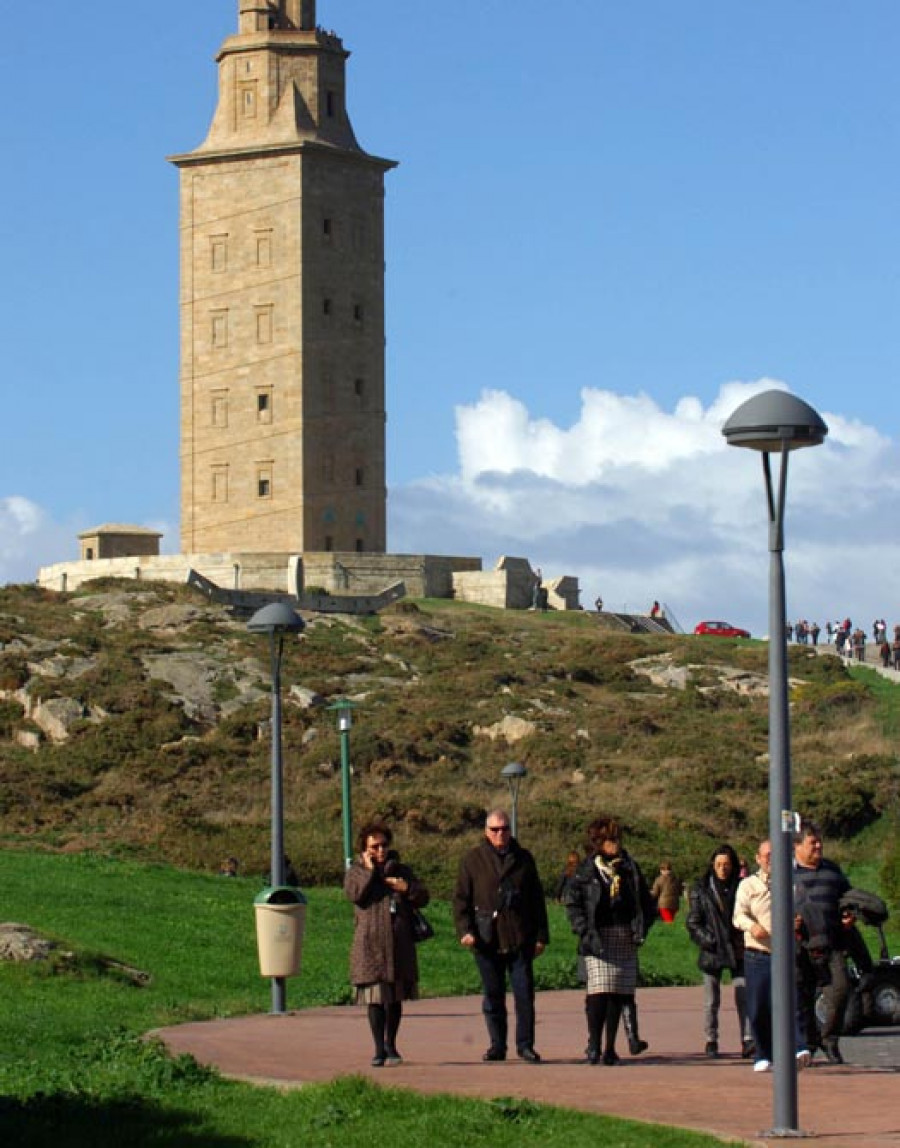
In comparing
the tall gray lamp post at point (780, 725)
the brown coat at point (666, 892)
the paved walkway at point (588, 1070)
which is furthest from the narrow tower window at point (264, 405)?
the tall gray lamp post at point (780, 725)

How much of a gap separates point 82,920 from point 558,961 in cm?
562

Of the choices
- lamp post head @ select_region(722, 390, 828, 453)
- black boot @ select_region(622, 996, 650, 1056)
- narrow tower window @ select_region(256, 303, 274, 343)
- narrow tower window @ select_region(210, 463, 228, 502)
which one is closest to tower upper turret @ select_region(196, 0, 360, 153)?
narrow tower window @ select_region(256, 303, 274, 343)

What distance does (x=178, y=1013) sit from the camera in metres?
20.2

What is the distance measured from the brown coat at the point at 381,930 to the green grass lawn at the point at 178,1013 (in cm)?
151

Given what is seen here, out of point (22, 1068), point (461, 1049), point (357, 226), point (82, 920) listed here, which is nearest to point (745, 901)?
point (461, 1049)

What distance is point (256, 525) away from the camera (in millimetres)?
74188

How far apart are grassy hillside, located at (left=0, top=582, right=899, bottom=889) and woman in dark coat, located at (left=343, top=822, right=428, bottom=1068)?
23795 millimetres

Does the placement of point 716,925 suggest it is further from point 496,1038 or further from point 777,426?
point 777,426

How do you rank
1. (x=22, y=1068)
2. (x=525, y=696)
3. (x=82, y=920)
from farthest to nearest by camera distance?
1. (x=525, y=696)
2. (x=82, y=920)
3. (x=22, y=1068)

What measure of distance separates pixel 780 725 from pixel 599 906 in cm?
342

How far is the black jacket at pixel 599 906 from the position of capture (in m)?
16.3

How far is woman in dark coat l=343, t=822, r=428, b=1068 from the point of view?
16.1 metres

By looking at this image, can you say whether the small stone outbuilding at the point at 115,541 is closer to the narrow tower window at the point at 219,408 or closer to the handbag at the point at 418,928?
the narrow tower window at the point at 219,408

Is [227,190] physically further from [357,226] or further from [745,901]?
[745,901]
